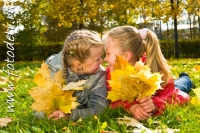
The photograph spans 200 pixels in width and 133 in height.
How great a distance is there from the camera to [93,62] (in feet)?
8.73

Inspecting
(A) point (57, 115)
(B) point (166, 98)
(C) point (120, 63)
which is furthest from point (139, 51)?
(A) point (57, 115)

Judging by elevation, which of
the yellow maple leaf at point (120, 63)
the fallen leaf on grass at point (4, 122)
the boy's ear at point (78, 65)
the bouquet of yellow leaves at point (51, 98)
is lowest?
the fallen leaf on grass at point (4, 122)

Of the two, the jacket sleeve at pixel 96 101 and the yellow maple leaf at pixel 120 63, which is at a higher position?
the yellow maple leaf at pixel 120 63

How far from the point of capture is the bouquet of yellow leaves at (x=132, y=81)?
2.02 m

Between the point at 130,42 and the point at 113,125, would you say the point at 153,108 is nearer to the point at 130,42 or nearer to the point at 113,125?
the point at 113,125

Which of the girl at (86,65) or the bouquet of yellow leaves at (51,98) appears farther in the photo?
the girl at (86,65)

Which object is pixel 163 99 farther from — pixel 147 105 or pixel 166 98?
pixel 147 105

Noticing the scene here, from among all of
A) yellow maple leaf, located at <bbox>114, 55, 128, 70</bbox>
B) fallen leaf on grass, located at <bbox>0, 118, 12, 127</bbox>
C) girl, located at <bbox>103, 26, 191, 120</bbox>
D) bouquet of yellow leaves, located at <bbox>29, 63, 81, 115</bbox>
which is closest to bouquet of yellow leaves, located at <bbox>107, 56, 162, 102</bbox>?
yellow maple leaf, located at <bbox>114, 55, 128, 70</bbox>

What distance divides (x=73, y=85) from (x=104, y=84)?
25.6 inches

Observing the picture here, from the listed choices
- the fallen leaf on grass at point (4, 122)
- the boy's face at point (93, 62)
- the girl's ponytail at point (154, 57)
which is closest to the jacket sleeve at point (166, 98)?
the girl's ponytail at point (154, 57)

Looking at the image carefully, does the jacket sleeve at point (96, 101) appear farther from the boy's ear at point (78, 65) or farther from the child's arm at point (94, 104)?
the boy's ear at point (78, 65)

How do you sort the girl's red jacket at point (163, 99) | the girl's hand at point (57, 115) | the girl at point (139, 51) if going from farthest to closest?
the girl at point (139, 51), the girl's red jacket at point (163, 99), the girl's hand at point (57, 115)

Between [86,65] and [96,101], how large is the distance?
30cm

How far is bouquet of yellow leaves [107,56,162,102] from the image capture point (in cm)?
202
